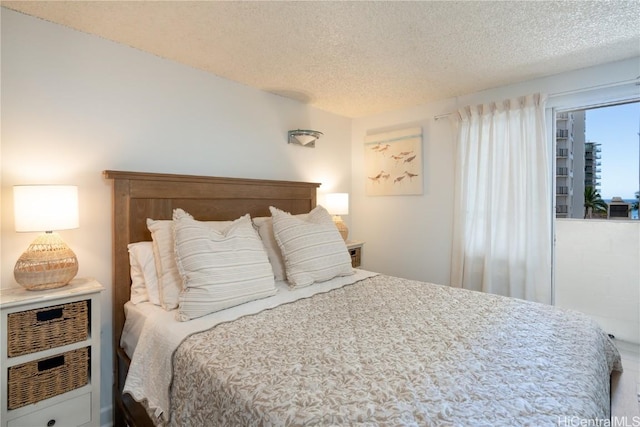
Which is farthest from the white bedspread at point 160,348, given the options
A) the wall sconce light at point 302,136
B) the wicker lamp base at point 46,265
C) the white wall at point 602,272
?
the white wall at point 602,272

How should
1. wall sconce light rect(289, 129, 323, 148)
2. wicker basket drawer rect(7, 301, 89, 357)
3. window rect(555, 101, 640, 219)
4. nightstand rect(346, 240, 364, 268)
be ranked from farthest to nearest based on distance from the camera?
1. nightstand rect(346, 240, 364, 268)
2. wall sconce light rect(289, 129, 323, 148)
3. window rect(555, 101, 640, 219)
4. wicker basket drawer rect(7, 301, 89, 357)

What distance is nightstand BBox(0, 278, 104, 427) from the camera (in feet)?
4.56

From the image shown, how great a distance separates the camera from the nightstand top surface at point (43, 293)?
1.39 metres

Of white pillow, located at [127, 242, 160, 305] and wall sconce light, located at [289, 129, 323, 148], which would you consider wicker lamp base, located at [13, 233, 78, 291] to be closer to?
white pillow, located at [127, 242, 160, 305]

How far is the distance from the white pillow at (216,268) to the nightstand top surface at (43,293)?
49 cm

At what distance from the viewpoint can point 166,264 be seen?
1.72 m

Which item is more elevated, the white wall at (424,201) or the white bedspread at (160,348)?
the white wall at (424,201)

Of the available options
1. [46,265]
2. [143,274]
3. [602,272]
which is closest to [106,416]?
[143,274]

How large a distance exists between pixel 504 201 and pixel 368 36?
1.83 metres

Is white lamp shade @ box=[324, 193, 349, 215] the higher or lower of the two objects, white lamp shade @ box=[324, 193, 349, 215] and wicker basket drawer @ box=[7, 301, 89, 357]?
the higher

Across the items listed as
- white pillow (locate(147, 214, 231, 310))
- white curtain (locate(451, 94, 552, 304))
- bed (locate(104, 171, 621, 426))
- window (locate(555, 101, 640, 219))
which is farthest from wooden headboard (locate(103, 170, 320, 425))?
window (locate(555, 101, 640, 219))

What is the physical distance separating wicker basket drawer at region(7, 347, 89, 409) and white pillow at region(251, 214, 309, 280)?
112cm

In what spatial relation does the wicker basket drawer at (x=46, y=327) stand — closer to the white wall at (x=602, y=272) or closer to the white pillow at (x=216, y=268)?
the white pillow at (x=216, y=268)

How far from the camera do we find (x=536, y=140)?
8.36 feet
